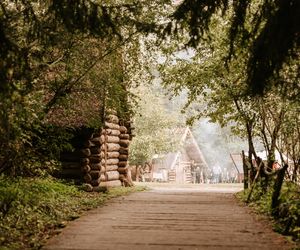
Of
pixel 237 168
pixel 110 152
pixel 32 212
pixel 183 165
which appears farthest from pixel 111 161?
pixel 183 165

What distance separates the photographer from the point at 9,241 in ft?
22.3

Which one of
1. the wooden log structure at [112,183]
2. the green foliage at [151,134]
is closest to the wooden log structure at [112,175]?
the wooden log structure at [112,183]

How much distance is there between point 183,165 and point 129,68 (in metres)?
39.3

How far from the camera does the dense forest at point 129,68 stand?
19.5 feet

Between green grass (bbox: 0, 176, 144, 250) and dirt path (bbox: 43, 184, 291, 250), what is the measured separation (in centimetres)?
32

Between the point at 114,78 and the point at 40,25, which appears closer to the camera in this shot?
the point at 40,25

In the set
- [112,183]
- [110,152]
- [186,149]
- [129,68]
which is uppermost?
[129,68]

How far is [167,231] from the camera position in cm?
779

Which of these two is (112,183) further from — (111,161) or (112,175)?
(111,161)

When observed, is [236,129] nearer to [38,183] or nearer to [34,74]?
[38,183]

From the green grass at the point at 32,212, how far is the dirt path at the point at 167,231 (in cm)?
32

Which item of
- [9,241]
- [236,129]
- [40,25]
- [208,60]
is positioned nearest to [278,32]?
[40,25]

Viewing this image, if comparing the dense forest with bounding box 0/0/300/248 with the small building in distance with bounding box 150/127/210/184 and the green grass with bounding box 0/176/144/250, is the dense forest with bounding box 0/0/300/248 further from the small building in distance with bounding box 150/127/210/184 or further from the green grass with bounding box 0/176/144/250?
the small building in distance with bounding box 150/127/210/184

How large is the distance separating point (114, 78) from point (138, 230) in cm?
563
